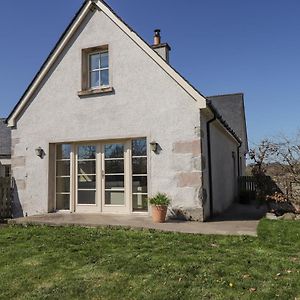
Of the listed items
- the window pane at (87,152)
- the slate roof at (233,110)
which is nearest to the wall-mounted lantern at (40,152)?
the window pane at (87,152)

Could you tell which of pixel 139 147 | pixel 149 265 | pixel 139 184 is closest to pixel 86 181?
pixel 139 184

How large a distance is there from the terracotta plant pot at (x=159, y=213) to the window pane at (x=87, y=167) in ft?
9.17

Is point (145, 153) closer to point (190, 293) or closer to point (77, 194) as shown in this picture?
point (77, 194)

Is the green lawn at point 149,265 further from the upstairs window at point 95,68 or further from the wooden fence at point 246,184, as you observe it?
the wooden fence at point 246,184

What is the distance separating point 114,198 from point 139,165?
1353 mm

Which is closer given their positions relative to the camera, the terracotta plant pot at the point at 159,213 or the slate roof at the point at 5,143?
the terracotta plant pot at the point at 159,213

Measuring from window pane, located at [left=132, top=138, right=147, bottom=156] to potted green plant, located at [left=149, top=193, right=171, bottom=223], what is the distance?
169cm

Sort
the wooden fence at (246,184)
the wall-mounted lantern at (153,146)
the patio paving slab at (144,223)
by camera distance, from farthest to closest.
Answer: the wooden fence at (246,184) → the wall-mounted lantern at (153,146) → the patio paving slab at (144,223)

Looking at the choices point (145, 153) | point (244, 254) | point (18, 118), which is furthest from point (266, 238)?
point (18, 118)

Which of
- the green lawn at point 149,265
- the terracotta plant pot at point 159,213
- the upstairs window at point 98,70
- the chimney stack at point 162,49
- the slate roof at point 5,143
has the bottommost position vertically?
the green lawn at point 149,265

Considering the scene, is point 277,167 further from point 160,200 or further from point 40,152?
point 40,152

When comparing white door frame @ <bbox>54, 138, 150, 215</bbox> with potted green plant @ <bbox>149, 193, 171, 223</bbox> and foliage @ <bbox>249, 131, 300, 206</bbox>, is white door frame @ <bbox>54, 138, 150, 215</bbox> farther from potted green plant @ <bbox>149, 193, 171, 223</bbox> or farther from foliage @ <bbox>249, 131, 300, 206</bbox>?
foliage @ <bbox>249, 131, 300, 206</bbox>

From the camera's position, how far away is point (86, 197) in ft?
35.8

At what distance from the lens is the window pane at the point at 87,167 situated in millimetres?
10828
